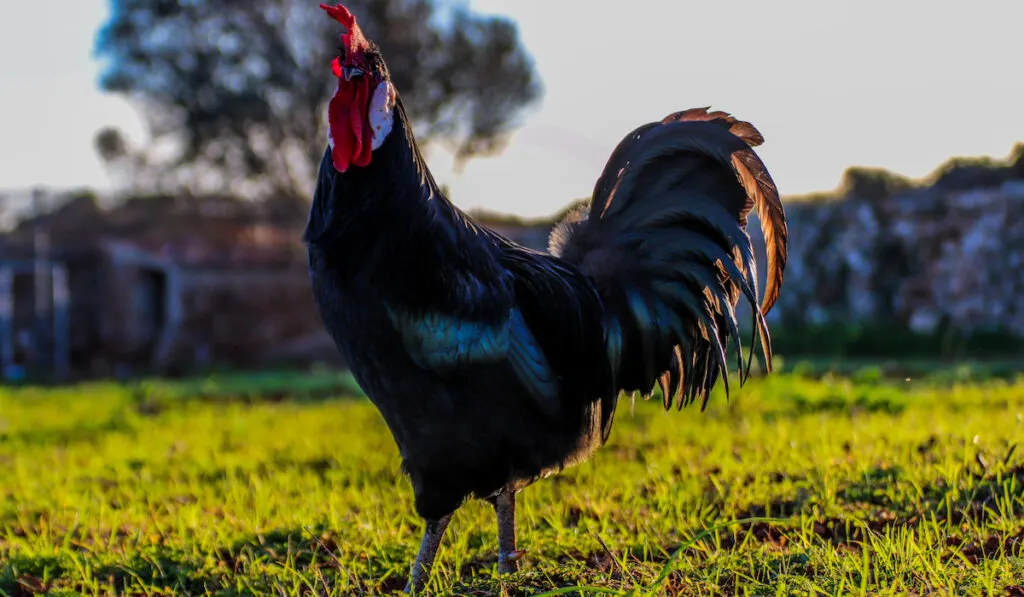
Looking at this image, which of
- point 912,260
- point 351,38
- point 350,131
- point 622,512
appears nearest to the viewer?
point 350,131

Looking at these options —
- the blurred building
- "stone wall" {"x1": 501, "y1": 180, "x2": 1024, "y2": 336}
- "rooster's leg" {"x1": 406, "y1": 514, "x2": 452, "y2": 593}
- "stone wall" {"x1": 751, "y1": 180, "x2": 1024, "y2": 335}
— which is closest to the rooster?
"rooster's leg" {"x1": 406, "y1": 514, "x2": 452, "y2": 593}

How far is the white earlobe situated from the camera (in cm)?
311

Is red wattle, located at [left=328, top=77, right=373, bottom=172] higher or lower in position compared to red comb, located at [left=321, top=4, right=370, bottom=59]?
lower

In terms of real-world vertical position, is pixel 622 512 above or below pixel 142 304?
below

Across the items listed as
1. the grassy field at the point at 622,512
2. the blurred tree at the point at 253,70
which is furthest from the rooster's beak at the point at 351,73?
the blurred tree at the point at 253,70

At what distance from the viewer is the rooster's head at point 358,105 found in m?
3.07

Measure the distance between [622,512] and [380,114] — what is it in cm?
209

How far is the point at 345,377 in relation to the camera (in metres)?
12.8

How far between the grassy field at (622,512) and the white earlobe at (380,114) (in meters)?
1.60

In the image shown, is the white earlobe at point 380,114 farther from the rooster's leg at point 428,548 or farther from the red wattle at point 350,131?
the rooster's leg at point 428,548

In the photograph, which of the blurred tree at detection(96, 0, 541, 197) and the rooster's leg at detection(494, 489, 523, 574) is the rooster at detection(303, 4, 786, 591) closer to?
the rooster's leg at detection(494, 489, 523, 574)

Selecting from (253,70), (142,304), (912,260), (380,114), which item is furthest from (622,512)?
(253,70)

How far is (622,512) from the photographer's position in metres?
3.98

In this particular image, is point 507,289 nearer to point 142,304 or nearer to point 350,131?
point 350,131
